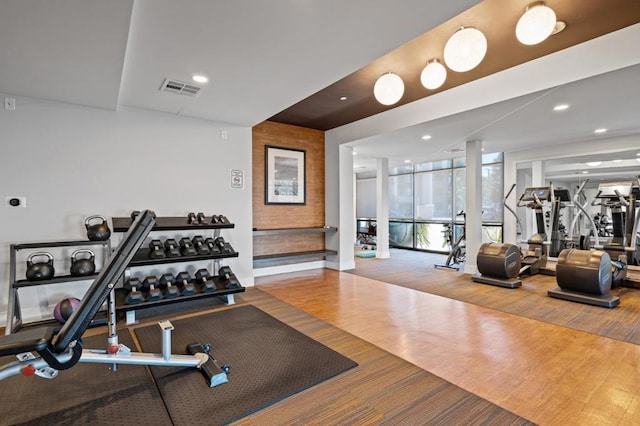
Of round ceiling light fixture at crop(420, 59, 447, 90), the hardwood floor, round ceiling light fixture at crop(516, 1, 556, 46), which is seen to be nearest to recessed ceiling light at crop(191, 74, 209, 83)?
round ceiling light fixture at crop(420, 59, 447, 90)

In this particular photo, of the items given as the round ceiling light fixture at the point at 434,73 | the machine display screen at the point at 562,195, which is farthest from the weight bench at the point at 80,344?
the machine display screen at the point at 562,195

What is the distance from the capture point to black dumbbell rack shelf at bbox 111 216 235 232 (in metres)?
3.56

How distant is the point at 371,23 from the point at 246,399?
2.75 m

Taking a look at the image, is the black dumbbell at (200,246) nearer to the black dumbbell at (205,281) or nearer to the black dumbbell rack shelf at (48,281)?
the black dumbbell at (205,281)

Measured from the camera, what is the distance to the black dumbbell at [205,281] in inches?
149

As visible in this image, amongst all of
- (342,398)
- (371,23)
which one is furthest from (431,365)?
(371,23)

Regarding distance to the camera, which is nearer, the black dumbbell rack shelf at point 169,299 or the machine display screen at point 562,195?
the black dumbbell rack shelf at point 169,299

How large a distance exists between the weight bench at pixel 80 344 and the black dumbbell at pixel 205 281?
154 cm

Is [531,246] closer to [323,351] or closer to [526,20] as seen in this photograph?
[526,20]

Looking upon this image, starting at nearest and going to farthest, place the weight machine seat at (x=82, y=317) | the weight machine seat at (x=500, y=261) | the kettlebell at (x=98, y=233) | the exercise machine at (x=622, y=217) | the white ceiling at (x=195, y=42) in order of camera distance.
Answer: the weight machine seat at (x=82, y=317) → the white ceiling at (x=195, y=42) → the kettlebell at (x=98, y=233) → the weight machine seat at (x=500, y=261) → the exercise machine at (x=622, y=217)

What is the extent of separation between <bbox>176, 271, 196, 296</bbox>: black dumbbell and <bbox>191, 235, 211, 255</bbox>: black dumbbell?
0.35 metres

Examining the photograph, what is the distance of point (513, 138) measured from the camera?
5.84 metres

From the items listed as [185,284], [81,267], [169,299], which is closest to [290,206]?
[185,284]

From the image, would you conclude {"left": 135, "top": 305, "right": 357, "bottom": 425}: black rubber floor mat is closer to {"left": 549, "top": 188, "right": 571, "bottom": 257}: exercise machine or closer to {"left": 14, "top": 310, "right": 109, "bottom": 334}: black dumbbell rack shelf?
{"left": 14, "top": 310, "right": 109, "bottom": 334}: black dumbbell rack shelf
